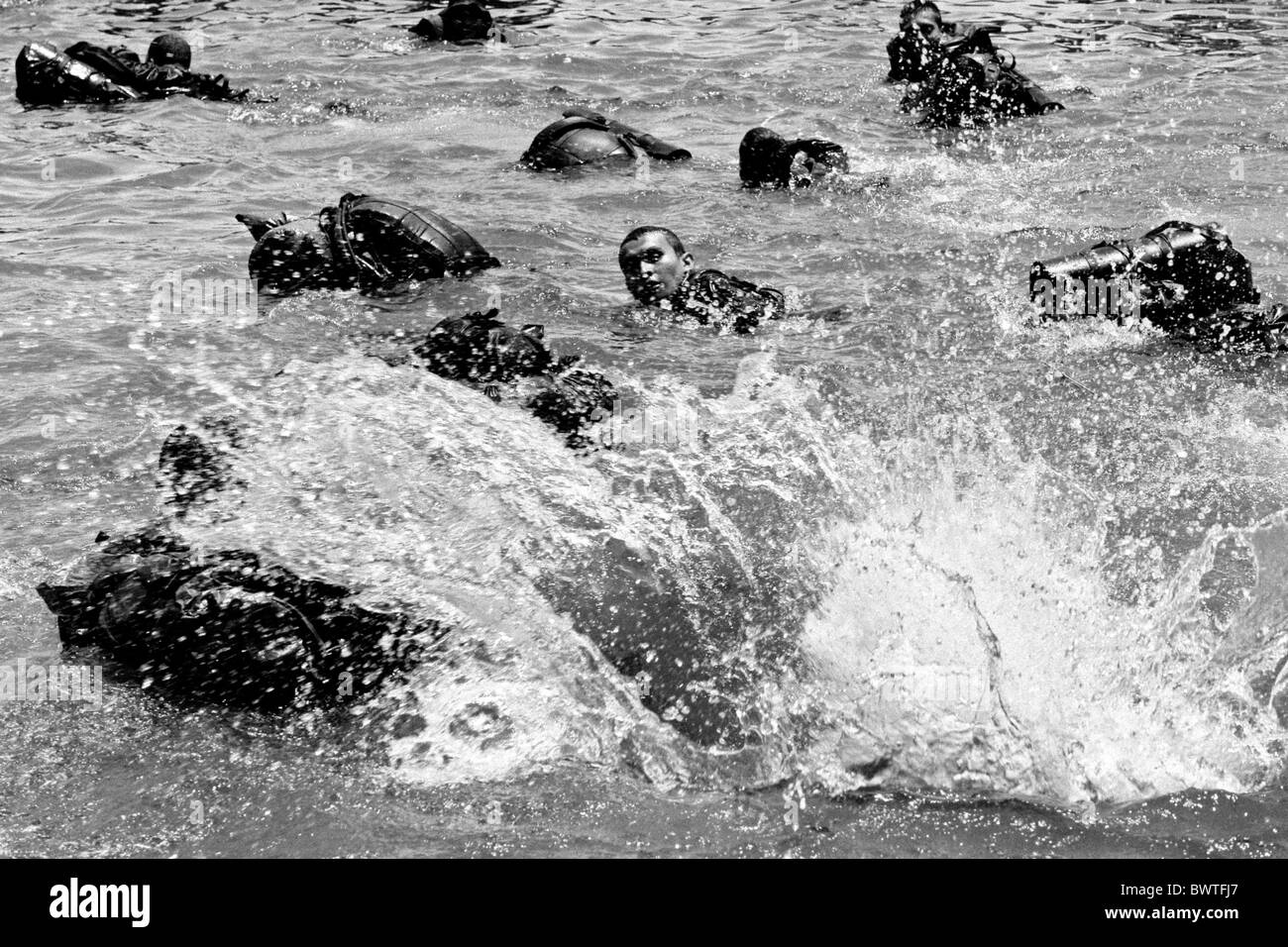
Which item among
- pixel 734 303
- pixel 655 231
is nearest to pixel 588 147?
pixel 655 231

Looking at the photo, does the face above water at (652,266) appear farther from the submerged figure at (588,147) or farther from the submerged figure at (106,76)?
the submerged figure at (106,76)

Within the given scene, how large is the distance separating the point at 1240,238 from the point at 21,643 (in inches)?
293

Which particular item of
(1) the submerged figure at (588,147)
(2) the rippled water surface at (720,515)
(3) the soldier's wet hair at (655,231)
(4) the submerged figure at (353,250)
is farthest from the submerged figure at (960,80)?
(4) the submerged figure at (353,250)

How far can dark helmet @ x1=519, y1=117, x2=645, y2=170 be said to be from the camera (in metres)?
10.4

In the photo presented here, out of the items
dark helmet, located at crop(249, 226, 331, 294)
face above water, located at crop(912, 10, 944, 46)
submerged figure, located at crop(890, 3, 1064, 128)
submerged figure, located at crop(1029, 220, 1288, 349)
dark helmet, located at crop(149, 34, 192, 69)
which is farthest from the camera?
dark helmet, located at crop(149, 34, 192, 69)

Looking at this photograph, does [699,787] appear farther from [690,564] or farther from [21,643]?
[21,643]

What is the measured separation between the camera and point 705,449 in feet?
19.5

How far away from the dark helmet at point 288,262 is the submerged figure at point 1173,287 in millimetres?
3975

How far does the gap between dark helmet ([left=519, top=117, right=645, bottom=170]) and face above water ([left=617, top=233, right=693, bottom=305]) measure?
3.00m

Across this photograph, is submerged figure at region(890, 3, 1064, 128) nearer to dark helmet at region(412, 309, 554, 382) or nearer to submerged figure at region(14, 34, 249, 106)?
submerged figure at region(14, 34, 249, 106)

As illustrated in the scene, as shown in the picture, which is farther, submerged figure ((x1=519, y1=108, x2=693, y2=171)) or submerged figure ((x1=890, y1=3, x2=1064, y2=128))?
submerged figure ((x1=890, y1=3, x2=1064, y2=128))

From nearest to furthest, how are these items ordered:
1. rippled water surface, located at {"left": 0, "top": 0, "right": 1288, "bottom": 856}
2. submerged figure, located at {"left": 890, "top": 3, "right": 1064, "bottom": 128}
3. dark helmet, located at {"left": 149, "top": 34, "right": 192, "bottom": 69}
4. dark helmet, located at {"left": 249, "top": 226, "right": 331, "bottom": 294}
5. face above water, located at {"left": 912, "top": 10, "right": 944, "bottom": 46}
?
rippled water surface, located at {"left": 0, "top": 0, "right": 1288, "bottom": 856} < dark helmet, located at {"left": 249, "top": 226, "right": 331, "bottom": 294} < submerged figure, located at {"left": 890, "top": 3, "right": 1064, "bottom": 128} < face above water, located at {"left": 912, "top": 10, "right": 944, "bottom": 46} < dark helmet, located at {"left": 149, "top": 34, "right": 192, "bottom": 69}

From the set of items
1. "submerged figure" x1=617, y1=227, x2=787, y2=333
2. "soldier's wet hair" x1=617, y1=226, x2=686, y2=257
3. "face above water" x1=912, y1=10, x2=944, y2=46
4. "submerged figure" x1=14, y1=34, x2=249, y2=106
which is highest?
"face above water" x1=912, y1=10, x2=944, y2=46

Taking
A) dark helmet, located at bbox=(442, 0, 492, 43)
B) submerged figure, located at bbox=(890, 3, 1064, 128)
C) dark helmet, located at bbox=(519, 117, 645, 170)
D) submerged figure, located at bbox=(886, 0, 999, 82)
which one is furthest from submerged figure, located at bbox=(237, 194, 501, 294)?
dark helmet, located at bbox=(442, 0, 492, 43)
